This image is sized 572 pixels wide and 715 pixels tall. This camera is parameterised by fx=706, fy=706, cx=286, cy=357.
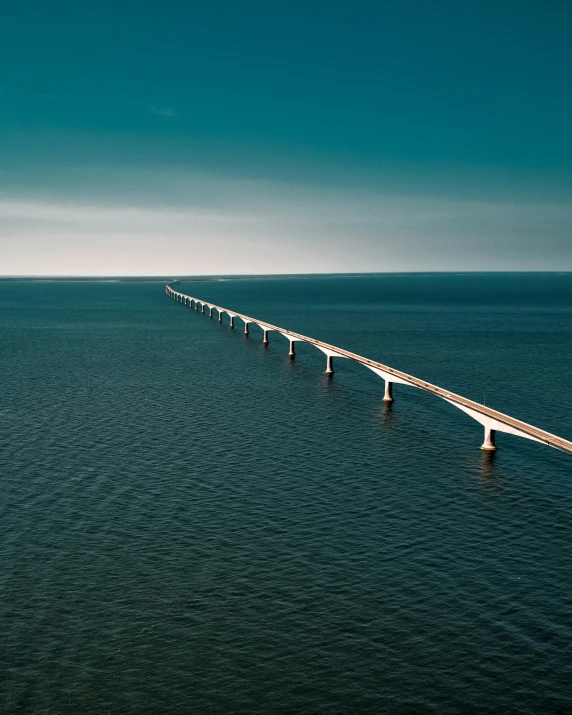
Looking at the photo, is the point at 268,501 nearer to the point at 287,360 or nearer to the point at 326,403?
the point at 326,403

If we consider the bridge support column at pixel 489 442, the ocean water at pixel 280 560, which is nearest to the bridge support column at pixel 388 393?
the ocean water at pixel 280 560

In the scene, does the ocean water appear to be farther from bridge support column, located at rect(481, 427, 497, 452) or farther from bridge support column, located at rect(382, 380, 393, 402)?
bridge support column, located at rect(382, 380, 393, 402)

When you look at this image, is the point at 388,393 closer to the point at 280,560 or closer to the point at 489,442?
the point at 489,442

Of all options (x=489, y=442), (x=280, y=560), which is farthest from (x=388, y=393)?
(x=280, y=560)

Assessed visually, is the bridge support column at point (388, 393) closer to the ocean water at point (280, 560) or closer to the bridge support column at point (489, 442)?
the ocean water at point (280, 560)

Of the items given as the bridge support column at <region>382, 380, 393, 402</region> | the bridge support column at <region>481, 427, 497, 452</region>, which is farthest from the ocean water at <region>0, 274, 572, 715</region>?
the bridge support column at <region>382, 380, 393, 402</region>

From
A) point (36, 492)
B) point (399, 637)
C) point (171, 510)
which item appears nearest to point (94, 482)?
point (36, 492)

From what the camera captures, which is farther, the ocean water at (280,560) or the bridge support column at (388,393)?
the bridge support column at (388,393)

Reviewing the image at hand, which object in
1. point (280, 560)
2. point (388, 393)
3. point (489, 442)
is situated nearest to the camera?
point (280, 560)
